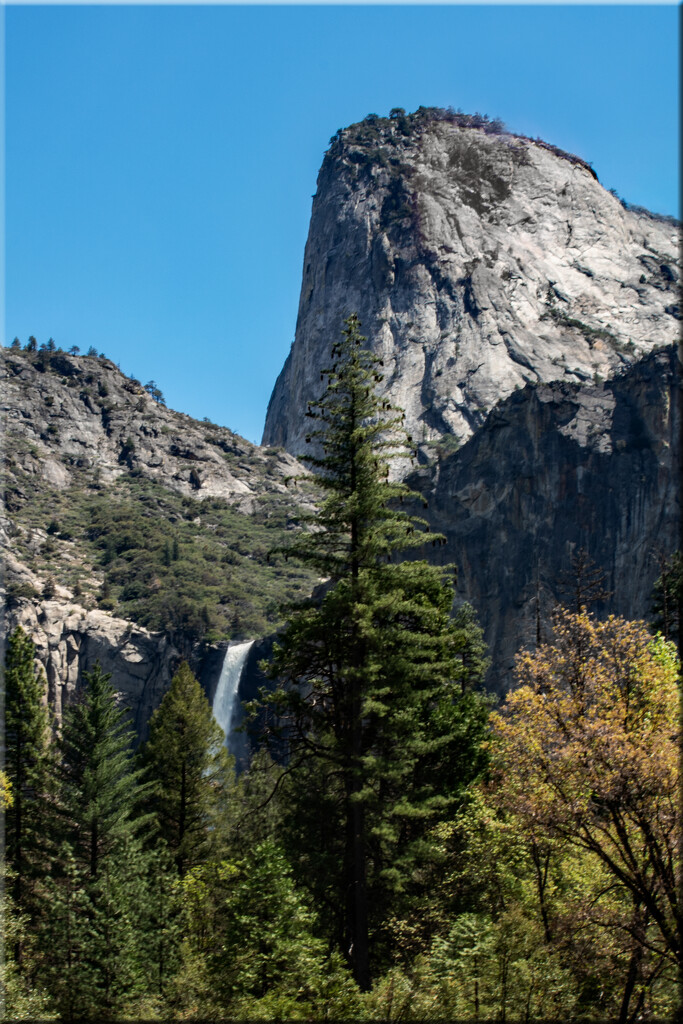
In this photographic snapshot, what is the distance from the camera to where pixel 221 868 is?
21.8 meters

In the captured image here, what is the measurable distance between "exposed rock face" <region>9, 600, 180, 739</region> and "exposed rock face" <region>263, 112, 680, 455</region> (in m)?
61.9

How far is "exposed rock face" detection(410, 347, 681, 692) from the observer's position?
6334 cm

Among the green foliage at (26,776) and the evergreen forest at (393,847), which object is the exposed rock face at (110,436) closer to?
the green foliage at (26,776)

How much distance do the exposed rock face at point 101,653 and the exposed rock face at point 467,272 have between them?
61907 mm

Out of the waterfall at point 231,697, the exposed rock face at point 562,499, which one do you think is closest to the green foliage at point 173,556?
the waterfall at point 231,697

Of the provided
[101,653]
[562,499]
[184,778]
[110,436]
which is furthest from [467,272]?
[184,778]

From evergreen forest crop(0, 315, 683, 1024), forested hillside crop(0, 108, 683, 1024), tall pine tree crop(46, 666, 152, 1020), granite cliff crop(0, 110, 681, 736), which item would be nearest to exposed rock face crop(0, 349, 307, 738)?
granite cliff crop(0, 110, 681, 736)

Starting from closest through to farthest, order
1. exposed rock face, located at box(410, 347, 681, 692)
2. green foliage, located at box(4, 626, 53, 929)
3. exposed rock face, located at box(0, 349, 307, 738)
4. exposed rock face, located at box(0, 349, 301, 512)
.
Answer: green foliage, located at box(4, 626, 53, 929) → exposed rock face, located at box(410, 347, 681, 692) → exposed rock face, located at box(0, 349, 307, 738) → exposed rock face, located at box(0, 349, 301, 512)

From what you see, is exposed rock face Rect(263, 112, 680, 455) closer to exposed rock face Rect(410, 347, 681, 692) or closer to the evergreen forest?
exposed rock face Rect(410, 347, 681, 692)

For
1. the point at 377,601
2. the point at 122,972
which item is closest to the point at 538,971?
the point at 377,601

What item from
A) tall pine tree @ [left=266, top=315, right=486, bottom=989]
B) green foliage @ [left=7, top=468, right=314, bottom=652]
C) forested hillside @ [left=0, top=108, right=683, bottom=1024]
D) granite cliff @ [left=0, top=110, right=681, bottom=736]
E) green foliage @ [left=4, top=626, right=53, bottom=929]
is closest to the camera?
forested hillside @ [left=0, top=108, right=683, bottom=1024]

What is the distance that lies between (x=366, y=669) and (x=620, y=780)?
629 cm

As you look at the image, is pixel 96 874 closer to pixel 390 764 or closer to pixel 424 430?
pixel 390 764

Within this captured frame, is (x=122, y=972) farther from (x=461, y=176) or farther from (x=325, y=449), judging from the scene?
(x=461, y=176)
